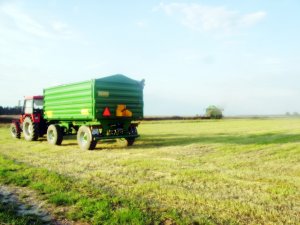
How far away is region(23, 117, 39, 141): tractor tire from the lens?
55.9 feet

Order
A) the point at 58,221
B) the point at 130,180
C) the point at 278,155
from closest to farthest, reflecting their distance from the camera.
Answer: the point at 58,221 < the point at 130,180 < the point at 278,155

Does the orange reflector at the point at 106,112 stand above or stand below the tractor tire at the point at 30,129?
above

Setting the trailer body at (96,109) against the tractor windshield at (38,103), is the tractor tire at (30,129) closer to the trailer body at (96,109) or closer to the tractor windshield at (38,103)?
the tractor windshield at (38,103)

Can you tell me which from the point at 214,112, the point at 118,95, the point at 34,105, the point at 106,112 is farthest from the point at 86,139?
the point at 214,112

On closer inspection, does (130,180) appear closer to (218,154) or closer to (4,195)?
(4,195)

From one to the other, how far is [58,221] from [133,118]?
9742 mm

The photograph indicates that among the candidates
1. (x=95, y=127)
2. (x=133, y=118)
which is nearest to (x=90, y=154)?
(x=95, y=127)

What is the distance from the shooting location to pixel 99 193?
6.41 meters

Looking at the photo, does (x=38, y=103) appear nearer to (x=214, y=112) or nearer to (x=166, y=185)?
(x=166, y=185)

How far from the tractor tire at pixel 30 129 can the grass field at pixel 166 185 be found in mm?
5495

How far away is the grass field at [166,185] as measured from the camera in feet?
16.9

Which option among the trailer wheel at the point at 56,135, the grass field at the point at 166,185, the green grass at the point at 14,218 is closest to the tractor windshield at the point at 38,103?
the trailer wheel at the point at 56,135

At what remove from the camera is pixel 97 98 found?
13.3 metres

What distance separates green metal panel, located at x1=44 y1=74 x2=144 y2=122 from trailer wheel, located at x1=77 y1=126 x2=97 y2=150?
0.46 meters
